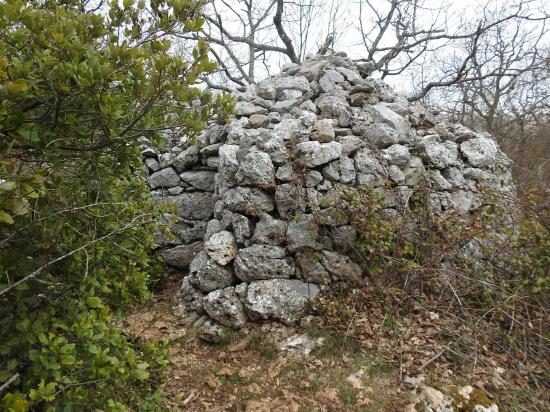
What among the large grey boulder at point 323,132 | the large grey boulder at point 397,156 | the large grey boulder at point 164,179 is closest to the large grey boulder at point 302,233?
the large grey boulder at point 323,132

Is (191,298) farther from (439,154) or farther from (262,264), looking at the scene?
(439,154)

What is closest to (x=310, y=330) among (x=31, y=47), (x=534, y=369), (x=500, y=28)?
(x=534, y=369)

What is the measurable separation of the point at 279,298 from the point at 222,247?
101cm

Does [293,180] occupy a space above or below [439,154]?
below

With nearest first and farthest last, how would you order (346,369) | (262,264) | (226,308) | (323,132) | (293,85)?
(346,369), (226,308), (262,264), (323,132), (293,85)

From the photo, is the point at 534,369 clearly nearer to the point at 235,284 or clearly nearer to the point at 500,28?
the point at 235,284

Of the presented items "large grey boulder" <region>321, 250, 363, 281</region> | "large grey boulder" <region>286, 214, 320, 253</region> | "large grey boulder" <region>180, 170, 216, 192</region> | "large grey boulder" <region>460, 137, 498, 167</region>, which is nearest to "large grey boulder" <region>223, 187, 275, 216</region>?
"large grey boulder" <region>286, 214, 320, 253</region>

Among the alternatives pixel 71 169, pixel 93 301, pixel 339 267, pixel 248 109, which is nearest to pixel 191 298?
pixel 339 267

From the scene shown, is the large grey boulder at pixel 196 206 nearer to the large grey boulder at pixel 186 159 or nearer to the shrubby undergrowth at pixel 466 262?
the large grey boulder at pixel 186 159

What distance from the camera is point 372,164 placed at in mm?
5074

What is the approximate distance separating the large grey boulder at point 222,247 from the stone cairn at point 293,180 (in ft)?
0.05

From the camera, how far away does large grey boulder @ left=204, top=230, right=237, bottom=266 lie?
459 cm

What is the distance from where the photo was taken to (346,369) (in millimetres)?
3682

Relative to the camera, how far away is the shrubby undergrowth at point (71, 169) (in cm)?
165
